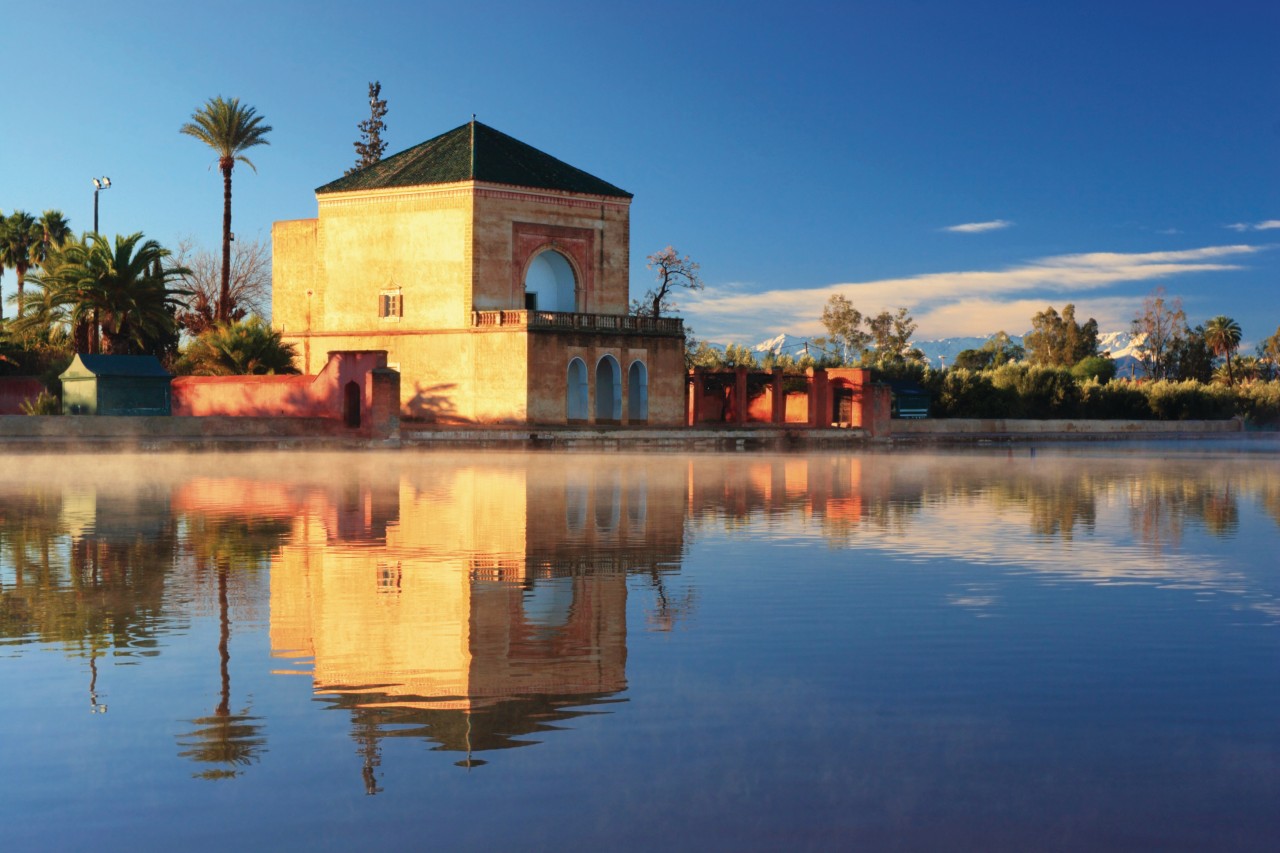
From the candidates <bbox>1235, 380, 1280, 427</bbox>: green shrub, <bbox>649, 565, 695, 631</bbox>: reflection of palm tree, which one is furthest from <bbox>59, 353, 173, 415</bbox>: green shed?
<bbox>1235, 380, 1280, 427</bbox>: green shrub

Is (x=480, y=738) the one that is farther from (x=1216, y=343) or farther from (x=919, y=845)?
(x=1216, y=343)

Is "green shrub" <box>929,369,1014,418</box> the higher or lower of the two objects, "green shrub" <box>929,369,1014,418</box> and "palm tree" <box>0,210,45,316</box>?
the lower

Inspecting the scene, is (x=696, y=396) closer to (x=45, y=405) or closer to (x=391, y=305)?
(x=391, y=305)

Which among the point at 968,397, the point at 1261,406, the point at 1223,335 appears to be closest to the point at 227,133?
the point at 968,397

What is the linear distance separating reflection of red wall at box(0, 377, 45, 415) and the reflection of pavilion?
32.5m

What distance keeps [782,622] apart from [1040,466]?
24.4 m

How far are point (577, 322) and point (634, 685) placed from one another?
3758 cm

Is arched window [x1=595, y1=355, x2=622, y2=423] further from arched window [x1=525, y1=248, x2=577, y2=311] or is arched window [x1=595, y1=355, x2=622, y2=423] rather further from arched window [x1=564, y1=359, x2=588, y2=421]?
arched window [x1=525, y1=248, x2=577, y2=311]

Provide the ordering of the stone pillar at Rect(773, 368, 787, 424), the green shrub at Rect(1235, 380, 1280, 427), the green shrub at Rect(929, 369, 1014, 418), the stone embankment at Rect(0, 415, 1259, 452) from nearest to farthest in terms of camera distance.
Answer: the stone embankment at Rect(0, 415, 1259, 452) < the stone pillar at Rect(773, 368, 787, 424) < the green shrub at Rect(929, 369, 1014, 418) < the green shrub at Rect(1235, 380, 1280, 427)

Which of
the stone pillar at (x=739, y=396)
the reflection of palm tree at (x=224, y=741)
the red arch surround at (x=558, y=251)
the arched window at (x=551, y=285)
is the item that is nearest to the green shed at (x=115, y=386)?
the red arch surround at (x=558, y=251)

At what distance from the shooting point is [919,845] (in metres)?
4.28

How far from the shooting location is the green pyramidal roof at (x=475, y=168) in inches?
1731

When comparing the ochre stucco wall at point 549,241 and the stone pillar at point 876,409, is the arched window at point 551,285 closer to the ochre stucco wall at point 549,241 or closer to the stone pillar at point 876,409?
the ochre stucco wall at point 549,241

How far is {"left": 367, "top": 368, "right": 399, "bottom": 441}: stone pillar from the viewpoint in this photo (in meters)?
35.9
